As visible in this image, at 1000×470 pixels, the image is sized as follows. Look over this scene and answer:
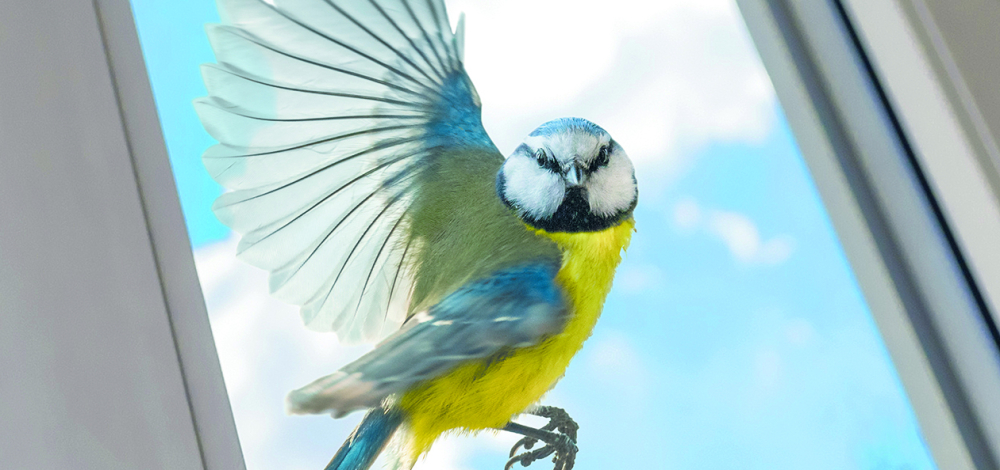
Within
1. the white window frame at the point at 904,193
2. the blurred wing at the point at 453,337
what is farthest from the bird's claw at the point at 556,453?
the white window frame at the point at 904,193

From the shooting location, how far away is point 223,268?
0.71 m

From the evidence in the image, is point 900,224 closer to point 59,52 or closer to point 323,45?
point 323,45

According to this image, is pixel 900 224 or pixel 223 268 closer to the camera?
pixel 223 268

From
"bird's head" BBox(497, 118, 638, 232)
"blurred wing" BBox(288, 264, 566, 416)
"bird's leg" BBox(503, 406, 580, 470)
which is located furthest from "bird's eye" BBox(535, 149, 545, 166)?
"bird's leg" BBox(503, 406, 580, 470)

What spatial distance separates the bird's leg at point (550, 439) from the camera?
2.27ft

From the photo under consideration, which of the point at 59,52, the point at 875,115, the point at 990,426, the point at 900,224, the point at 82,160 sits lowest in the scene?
the point at 990,426

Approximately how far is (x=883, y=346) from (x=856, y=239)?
0.42ft

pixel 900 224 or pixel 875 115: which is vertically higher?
pixel 875 115

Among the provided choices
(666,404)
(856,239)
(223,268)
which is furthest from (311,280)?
(856,239)

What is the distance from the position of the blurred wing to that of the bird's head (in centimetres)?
6

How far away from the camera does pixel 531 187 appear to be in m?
0.73

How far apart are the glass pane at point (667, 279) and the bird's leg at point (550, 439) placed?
0.03 feet

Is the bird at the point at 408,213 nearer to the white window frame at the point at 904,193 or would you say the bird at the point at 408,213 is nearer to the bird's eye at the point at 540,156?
the bird's eye at the point at 540,156

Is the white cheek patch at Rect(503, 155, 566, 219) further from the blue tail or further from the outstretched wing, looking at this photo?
the blue tail
